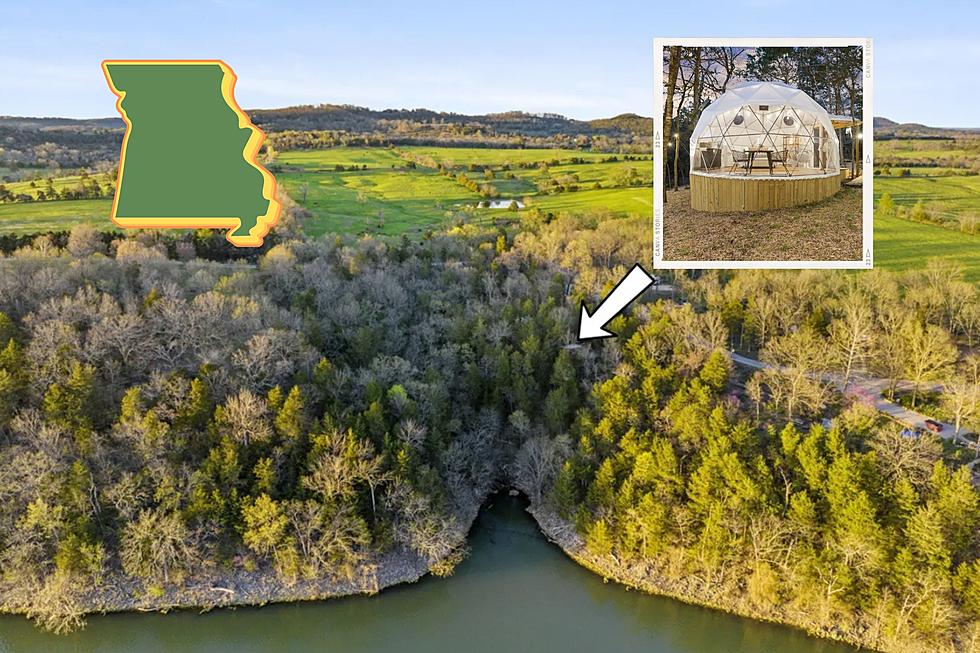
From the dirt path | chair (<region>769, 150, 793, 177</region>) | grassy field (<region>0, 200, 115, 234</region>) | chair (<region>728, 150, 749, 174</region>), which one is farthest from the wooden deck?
grassy field (<region>0, 200, 115, 234</region>)

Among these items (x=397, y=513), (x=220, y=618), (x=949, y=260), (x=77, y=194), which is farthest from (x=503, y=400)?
(x=77, y=194)

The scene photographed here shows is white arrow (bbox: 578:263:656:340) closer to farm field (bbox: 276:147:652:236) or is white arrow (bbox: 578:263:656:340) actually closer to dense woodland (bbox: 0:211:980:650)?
dense woodland (bbox: 0:211:980:650)

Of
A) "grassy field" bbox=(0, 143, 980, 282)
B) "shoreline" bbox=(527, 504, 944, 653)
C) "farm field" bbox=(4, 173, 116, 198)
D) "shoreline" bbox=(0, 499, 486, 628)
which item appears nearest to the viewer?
"shoreline" bbox=(527, 504, 944, 653)

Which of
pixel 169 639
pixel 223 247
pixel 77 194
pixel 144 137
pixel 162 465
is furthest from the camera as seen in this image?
pixel 77 194

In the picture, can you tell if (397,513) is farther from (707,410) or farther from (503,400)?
(707,410)

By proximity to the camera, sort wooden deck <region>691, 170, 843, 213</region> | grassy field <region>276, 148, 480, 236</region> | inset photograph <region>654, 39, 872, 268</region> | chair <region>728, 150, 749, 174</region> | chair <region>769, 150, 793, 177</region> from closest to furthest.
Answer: inset photograph <region>654, 39, 872, 268</region> → wooden deck <region>691, 170, 843, 213</region> → chair <region>728, 150, 749, 174</region> → chair <region>769, 150, 793, 177</region> → grassy field <region>276, 148, 480, 236</region>

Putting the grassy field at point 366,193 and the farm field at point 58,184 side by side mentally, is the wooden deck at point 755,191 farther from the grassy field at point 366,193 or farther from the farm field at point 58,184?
the farm field at point 58,184

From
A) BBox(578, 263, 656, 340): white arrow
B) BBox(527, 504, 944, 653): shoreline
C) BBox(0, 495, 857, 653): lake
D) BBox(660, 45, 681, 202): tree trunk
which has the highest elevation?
BBox(660, 45, 681, 202): tree trunk
